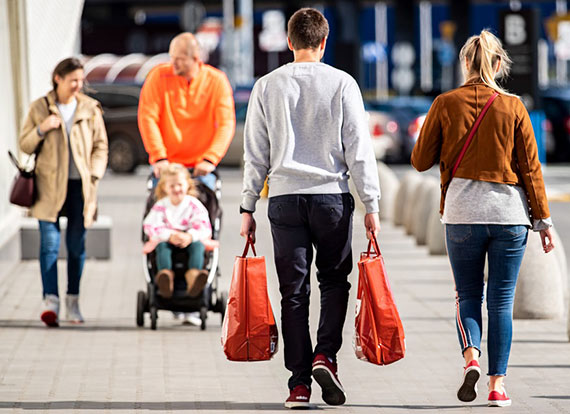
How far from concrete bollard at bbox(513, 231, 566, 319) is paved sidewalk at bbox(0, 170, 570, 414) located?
13cm

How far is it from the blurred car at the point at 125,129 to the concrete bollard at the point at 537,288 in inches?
800

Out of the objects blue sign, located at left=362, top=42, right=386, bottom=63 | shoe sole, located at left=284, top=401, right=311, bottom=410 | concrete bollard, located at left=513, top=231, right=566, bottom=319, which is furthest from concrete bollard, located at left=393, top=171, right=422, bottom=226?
blue sign, located at left=362, top=42, right=386, bottom=63

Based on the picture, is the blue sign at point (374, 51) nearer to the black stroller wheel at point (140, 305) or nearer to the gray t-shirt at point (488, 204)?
the black stroller wheel at point (140, 305)

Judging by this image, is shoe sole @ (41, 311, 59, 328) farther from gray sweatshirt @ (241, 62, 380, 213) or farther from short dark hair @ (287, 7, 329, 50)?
short dark hair @ (287, 7, 329, 50)

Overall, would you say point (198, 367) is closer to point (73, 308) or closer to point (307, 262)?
point (307, 262)

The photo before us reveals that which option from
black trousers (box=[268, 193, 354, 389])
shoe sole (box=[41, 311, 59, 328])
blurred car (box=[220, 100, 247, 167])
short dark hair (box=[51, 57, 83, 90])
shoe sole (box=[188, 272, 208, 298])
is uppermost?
short dark hair (box=[51, 57, 83, 90])

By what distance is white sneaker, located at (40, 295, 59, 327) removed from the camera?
9406 millimetres

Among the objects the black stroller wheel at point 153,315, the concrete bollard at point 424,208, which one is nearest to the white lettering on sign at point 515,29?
the concrete bollard at point 424,208

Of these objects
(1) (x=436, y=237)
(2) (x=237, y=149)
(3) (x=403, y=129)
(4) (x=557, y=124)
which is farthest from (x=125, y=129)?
(1) (x=436, y=237)

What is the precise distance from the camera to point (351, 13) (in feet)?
184

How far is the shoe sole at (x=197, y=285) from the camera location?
9234mm

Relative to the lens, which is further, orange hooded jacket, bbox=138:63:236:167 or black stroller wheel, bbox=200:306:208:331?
orange hooded jacket, bbox=138:63:236:167

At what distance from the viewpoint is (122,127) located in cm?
3034

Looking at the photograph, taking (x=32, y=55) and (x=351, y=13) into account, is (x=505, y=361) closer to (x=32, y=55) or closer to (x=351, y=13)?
(x=32, y=55)
